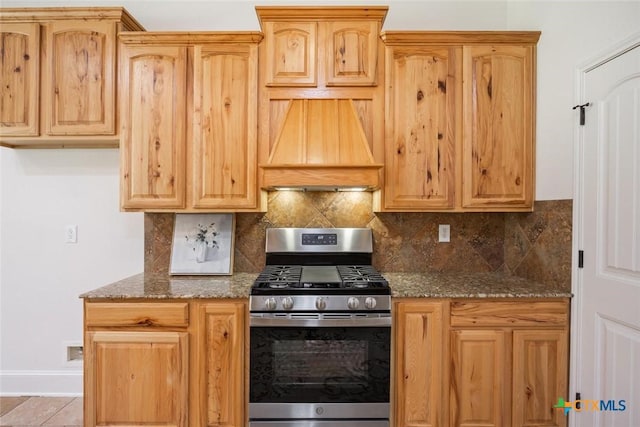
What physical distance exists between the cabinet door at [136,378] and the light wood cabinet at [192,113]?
0.87 meters

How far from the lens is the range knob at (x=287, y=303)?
1.82 metres

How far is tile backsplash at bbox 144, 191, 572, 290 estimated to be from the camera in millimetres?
2490

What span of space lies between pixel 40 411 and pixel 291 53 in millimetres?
2948

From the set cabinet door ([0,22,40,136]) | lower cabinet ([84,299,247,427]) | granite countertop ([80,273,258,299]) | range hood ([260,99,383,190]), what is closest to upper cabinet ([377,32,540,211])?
range hood ([260,99,383,190])

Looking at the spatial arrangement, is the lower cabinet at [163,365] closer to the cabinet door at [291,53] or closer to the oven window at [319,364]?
the oven window at [319,364]

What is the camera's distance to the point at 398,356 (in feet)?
6.11

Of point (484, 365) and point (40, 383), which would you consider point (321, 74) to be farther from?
point (40, 383)

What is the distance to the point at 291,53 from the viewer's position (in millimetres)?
2154

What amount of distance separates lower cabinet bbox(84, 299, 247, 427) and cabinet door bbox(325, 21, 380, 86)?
1.54 meters

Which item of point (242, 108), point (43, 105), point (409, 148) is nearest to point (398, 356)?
point (409, 148)

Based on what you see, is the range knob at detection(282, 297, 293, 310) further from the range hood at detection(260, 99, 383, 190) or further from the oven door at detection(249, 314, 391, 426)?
the range hood at detection(260, 99, 383, 190)

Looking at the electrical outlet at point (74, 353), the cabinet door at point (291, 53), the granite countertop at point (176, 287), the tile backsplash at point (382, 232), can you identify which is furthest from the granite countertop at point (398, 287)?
the cabinet door at point (291, 53)

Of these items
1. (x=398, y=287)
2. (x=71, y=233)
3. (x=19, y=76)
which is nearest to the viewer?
(x=398, y=287)

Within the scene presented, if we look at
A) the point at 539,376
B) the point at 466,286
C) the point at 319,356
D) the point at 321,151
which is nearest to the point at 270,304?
the point at 319,356
